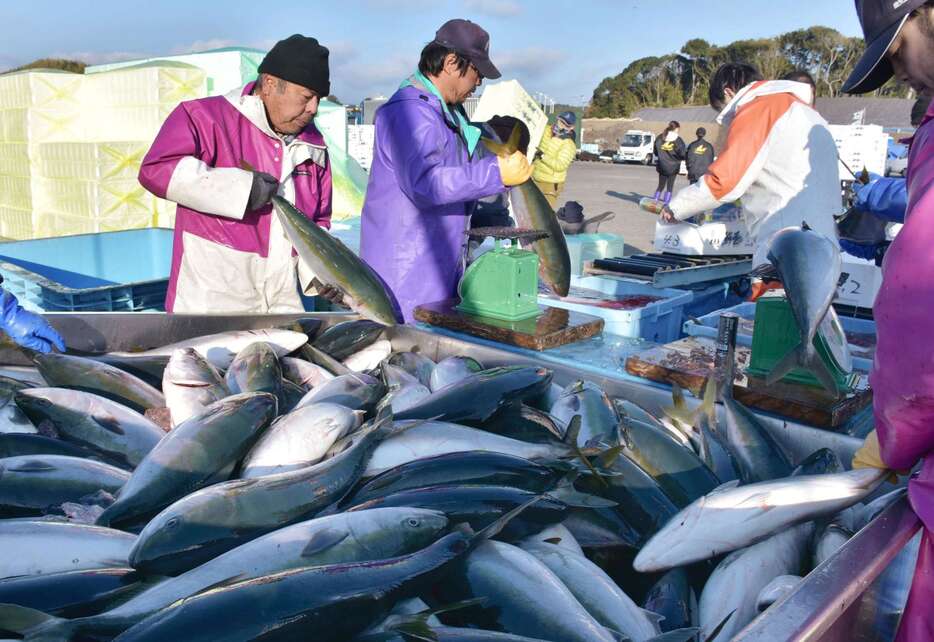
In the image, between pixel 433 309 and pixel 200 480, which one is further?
pixel 433 309

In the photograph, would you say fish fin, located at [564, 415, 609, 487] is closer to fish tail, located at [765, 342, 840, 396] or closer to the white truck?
fish tail, located at [765, 342, 840, 396]

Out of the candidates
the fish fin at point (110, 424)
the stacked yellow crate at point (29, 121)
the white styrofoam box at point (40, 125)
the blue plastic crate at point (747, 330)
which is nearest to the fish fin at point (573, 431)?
the blue plastic crate at point (747, 330)

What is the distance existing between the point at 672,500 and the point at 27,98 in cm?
1010

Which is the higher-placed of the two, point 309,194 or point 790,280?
point 309,194

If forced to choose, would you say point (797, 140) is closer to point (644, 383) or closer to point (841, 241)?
point (841, 241)

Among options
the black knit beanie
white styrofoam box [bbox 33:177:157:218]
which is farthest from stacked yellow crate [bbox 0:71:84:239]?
the black knit beanie

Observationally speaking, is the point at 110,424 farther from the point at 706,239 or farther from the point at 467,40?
the point at 706,239

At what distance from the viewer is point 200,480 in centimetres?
163

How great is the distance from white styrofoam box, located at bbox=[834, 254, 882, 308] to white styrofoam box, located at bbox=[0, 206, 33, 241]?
953 cm

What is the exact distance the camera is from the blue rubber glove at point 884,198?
13.2 feet

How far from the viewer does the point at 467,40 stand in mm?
3127

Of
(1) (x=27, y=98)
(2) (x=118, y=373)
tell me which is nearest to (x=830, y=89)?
(1) (x=27, y=98)

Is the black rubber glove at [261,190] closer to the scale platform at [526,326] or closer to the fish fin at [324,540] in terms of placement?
the scale platform at [526,326]

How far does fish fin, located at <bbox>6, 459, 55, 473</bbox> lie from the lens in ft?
5.25
